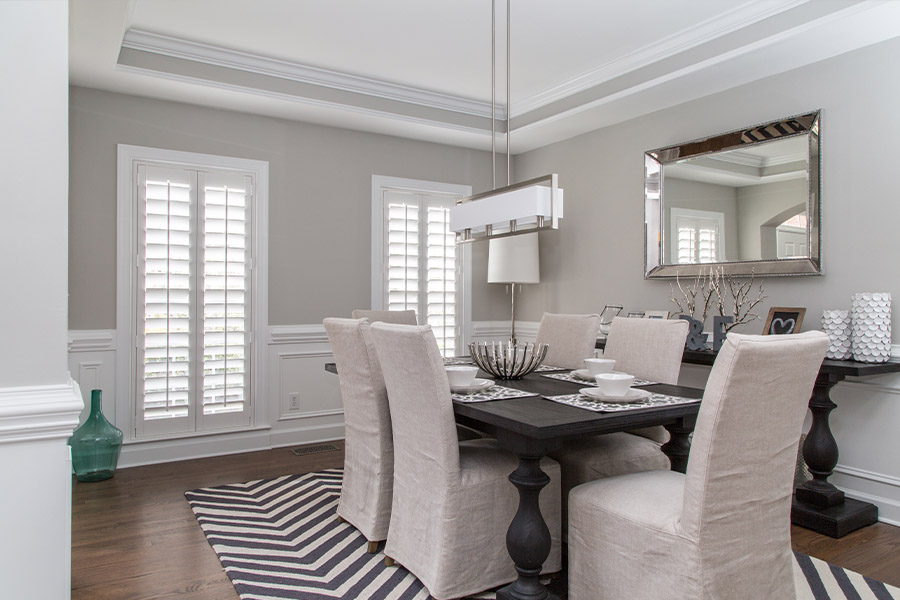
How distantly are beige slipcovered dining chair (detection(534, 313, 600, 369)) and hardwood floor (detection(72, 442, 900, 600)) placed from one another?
133cm

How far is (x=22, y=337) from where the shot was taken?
1.21 meters

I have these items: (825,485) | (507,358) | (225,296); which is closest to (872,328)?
(825,485)

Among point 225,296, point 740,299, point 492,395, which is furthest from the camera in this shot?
Result: point 225,296

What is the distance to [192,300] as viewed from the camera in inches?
160

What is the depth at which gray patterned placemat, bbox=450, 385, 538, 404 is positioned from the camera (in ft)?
7.50

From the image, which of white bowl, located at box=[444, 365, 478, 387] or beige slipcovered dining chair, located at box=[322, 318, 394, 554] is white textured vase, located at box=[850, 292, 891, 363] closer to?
white bowl, located at box=[444, 365, 478, 387]

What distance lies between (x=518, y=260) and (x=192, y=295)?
2472mm

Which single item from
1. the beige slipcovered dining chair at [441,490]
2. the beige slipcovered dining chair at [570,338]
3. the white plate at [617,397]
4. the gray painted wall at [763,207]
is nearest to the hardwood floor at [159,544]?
the beige slipcovered dining chair at [441,490]

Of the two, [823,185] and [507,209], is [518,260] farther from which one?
[823,185]

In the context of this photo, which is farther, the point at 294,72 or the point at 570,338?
the point at 294,72

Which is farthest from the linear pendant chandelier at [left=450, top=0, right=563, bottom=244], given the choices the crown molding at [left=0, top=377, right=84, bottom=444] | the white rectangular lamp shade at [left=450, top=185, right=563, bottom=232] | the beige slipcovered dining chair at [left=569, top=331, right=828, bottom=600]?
the crown molding at [left=0, top=377, right=84, bottom=444]

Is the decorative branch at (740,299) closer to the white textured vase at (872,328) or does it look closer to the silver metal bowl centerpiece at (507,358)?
the white textured vase at (872,328)

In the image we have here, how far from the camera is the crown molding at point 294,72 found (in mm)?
3631

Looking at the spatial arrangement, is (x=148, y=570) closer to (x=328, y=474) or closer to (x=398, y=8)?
(x=328, y=474)
